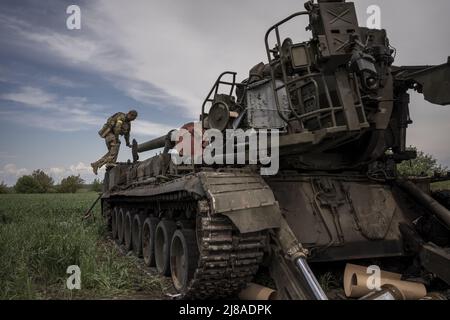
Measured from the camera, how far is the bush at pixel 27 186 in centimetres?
5766

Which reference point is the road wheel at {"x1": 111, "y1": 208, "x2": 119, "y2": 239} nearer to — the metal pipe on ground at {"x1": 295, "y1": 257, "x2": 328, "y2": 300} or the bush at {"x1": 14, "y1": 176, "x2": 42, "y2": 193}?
the metal pipe on ground at {"x1": 295, "y1": 257, "x2": 328, "y2": 300}

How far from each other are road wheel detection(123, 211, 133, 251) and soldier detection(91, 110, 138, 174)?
310 centimetres

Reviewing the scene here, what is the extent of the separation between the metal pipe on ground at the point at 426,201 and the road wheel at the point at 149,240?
420 cm

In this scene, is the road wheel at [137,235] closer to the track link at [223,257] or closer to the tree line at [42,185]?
the track link at [223,257]

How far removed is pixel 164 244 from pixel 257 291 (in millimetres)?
2199

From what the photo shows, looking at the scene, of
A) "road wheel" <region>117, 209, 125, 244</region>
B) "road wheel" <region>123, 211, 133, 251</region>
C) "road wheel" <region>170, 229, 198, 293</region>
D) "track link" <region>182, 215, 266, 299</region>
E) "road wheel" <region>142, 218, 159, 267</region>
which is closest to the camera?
"track link" <region>182, 215, 266, 299</region>

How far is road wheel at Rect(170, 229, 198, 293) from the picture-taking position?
17.9 ft

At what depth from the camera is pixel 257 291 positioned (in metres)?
5.07

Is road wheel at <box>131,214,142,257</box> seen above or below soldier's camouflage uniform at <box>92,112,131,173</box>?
below

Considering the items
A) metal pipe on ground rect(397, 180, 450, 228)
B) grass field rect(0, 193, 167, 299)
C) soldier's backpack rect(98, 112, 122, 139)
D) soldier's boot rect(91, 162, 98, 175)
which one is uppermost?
soldier's backpack rect(98, 112, 122, 139)

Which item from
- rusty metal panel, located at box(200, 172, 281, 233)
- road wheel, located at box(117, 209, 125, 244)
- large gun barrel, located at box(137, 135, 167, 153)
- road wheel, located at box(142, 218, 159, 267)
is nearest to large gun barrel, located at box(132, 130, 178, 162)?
large gun barrel, located at box(137, 135, 167, 153)

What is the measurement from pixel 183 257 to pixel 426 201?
3.54m

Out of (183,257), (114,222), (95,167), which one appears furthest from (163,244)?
(95,167)
